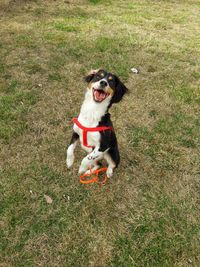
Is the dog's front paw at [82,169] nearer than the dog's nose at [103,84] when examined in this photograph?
No

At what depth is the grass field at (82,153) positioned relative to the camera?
366 centimetres

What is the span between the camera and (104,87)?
148 inches

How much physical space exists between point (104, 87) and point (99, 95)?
12 centimetres

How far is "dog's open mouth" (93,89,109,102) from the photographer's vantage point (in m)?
3.79

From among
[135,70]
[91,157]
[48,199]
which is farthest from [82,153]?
[135,70]

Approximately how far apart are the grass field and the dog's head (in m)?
1.30

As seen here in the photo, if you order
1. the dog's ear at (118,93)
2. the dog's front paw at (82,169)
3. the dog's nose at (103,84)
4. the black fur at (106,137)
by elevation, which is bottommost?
the dog's front paw at (82,169)

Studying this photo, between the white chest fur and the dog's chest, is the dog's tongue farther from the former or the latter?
the dog's chest

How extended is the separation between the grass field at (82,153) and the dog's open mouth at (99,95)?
4.28ft

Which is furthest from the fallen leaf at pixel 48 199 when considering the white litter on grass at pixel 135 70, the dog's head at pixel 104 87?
the white litter on grass at pixel 135 70

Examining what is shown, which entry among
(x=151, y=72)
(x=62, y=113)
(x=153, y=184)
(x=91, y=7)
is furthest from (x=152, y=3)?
(x=153, y=184)

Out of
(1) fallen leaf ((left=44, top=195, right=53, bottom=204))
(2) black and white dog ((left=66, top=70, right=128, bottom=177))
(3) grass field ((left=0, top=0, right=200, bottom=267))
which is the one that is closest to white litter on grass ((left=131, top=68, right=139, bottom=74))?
(3) grass field ((left=0, top=0, right=200, bottom=267))

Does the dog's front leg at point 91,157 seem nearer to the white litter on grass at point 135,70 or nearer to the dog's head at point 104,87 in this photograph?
the dog's head at point 104,87

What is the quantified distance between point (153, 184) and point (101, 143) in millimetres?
1153
